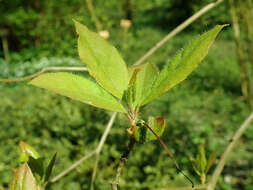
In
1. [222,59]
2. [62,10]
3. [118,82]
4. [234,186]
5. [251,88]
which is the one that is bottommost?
[234,186]

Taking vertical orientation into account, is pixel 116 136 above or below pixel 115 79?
below

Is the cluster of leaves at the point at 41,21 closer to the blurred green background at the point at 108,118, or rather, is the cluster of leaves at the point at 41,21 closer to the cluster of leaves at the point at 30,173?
the blurred green background at the point at 108,118

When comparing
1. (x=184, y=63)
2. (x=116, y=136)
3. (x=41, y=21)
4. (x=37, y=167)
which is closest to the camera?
(x=184, y=63)

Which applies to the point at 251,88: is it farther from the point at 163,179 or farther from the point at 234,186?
the point at 163,179

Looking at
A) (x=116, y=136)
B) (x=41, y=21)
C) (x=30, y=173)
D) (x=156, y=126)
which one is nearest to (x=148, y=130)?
(x=156, y=126)

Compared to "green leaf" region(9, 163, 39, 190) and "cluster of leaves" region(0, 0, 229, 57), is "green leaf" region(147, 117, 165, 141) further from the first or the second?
"cluster of leaves" region(0, 0, 229, 57)

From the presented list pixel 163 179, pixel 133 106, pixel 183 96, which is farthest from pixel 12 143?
pixel 183 96

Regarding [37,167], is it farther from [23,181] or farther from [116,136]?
[116,136]
